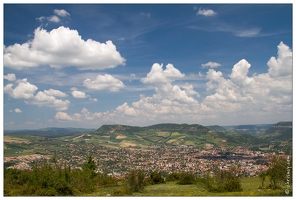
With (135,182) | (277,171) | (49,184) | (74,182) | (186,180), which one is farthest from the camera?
(186,180)

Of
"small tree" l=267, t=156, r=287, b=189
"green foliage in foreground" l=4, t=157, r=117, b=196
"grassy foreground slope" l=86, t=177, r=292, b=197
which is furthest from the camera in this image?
"small tree" l=267, t=156, r=287, b=189

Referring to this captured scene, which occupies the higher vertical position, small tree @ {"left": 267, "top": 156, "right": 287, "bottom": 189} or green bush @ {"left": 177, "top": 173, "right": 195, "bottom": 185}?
small tree @ {"left": 267, "top": 156, "right": 287, "bottom": 189}

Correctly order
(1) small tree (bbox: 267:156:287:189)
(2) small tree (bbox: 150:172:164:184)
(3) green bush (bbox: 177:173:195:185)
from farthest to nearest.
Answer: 1. (2) small tree (bbox: 150:172:164:184)
2. (3) green bush (bbox: 177:173:195:185)
3. (1) small tree (bbox: 267:156:287:189)

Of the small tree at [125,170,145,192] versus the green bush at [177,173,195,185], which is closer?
the small tree at [125,170,145,192]

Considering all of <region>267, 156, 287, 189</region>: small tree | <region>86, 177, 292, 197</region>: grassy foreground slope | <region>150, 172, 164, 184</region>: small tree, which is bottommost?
<region>150, 172, 164, 184</region>: small tree

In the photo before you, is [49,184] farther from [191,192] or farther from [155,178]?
[155,178]

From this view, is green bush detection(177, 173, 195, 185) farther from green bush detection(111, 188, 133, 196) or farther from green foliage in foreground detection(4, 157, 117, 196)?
green foliage in foreground detection(4, 157, 117, 196)

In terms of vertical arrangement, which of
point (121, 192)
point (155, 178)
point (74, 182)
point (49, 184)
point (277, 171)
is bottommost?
point (155, 178)

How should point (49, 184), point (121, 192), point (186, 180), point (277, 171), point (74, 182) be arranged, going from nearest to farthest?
point (49, 184), point (121, 192), point (277, 171), point (74, 182), point (186, 180)

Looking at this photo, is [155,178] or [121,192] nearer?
[121,192]

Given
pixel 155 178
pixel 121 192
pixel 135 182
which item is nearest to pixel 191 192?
pixel 135 182

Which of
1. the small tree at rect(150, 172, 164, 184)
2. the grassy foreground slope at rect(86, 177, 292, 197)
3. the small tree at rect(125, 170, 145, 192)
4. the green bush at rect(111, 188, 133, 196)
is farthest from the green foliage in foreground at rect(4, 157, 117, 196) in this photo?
the small tree at rect(150, 172, 164, 184)
